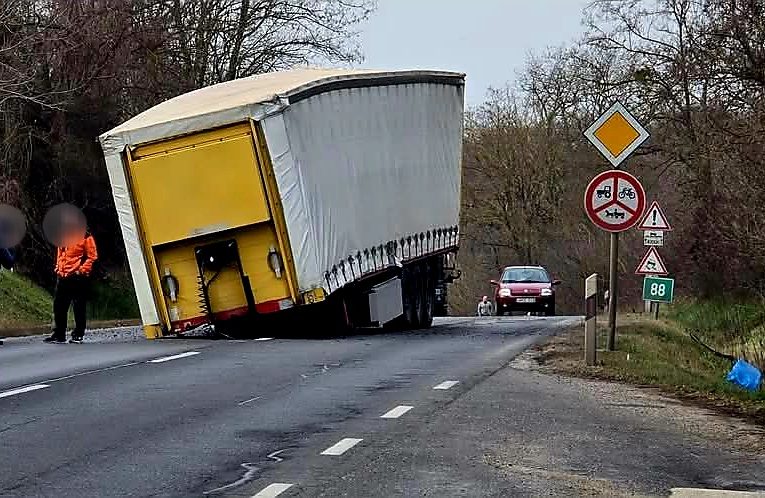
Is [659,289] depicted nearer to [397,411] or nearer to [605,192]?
[605,192]

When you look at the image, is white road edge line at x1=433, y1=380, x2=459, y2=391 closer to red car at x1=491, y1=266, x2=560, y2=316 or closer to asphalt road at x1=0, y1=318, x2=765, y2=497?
asphalt road at x1=0, y1=318, x2=765, y2=497

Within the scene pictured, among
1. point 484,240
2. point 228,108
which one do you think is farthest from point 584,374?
point 484,240

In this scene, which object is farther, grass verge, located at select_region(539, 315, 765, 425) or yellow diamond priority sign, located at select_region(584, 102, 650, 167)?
yellow diamond priority sign, located at select_region(584, 102, 650, 167)

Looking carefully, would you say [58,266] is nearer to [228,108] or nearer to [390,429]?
[228,108]

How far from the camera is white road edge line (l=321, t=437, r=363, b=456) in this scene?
879 centimetres

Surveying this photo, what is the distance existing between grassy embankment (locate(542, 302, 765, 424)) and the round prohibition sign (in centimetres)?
164

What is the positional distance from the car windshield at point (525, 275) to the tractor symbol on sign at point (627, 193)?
24.4 meters

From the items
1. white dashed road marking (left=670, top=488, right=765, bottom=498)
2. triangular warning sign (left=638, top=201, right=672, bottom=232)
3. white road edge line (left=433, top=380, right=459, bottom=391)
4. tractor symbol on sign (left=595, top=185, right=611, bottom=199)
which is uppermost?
tractor symbol on sign (left=595, top=185, right=611, bottom=199)

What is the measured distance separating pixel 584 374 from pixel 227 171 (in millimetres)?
6011

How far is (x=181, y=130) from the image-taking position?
1819 cm

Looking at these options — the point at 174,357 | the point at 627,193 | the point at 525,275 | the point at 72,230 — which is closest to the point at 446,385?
the point at 627,193

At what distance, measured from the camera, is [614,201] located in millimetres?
15719

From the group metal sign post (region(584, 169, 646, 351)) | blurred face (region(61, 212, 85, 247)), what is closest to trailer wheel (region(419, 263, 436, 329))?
blurred face (region(61, 212, 85, 247))

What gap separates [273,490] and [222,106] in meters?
11.5
